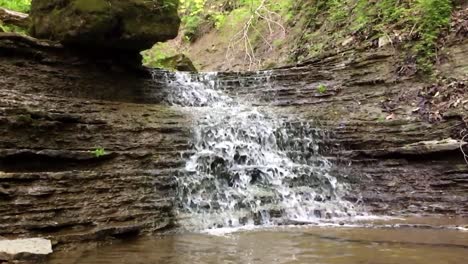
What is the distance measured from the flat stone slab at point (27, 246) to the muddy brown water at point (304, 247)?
A: 0.15m

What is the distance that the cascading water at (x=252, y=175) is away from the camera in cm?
750

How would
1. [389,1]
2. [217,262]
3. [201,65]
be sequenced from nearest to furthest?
[217,262]
[389,1]
[201,65]

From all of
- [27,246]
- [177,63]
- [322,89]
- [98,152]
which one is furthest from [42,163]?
[177,63]

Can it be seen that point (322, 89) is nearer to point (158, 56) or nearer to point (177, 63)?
point (177, 63)

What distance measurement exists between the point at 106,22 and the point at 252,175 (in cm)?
391

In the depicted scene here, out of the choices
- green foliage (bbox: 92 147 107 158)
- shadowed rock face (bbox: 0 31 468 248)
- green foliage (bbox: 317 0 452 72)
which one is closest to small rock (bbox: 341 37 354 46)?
green foliage (bbox: 317 0 452 72)

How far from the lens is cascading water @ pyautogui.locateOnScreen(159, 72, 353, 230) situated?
7.50 m

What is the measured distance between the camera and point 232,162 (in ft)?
28.4

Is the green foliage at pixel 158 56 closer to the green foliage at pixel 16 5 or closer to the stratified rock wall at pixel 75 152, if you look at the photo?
the green foliage at pixel 16 5

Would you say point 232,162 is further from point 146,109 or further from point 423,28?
point 423,28

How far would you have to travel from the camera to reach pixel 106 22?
8.67 metres

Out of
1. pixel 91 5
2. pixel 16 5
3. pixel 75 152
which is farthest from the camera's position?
pixel 16 5

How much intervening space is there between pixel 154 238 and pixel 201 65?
15540mm

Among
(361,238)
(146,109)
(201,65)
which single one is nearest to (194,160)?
(146,109)
